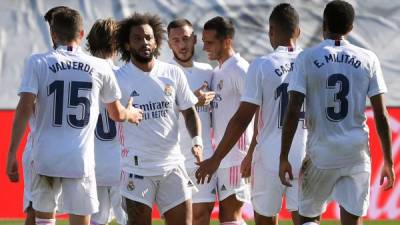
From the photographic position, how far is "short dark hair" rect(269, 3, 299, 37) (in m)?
9.09

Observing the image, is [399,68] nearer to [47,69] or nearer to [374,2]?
[374,2]

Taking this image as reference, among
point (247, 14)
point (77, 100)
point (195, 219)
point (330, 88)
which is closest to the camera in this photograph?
point (330, 88)

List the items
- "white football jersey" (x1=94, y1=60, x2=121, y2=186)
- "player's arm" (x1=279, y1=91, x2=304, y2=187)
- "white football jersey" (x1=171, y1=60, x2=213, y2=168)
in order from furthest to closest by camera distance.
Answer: "white football jersey" (x1=171, y1=60, x2=213, y2=168) < "white football jersey" (x1=94, y1=60, x2=121, y2=186) < "player's arm" (x1=279, y1=91, x2=304, y2=187)

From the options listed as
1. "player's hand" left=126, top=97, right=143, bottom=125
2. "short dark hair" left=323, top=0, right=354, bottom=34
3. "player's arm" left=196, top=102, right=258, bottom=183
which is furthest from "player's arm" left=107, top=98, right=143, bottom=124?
"short dark hair" left=323, top=0, right=354, bottom=34

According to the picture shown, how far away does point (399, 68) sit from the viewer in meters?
16.0

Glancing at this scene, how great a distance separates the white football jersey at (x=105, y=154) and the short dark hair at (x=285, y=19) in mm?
1666

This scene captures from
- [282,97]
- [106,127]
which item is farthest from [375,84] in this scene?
[106,127]

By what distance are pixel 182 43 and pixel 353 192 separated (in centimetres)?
317

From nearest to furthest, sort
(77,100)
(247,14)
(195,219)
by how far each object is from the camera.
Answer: (77,100)
(195,219)
(247,14)

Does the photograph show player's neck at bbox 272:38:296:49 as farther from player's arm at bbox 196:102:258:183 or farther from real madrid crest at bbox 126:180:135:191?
real madrid crest at bbox 126:180:135:191

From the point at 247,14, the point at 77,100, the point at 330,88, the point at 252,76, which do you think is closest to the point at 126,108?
the point at 77,100

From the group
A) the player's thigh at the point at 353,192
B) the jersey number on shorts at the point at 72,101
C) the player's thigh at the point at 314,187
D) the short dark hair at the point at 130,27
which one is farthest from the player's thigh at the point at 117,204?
the player's thigh at the point at 353,192

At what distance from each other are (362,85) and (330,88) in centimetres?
23

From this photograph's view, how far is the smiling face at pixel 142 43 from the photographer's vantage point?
30.0 ft
